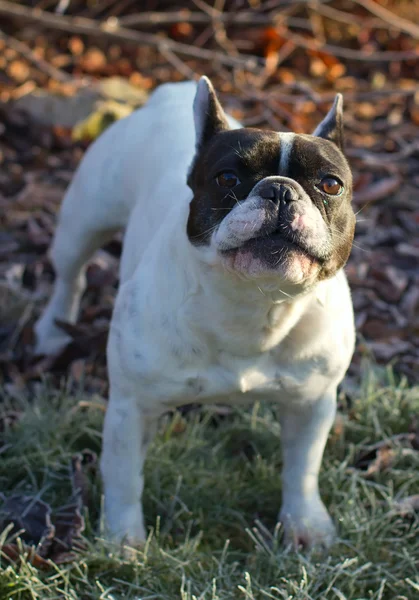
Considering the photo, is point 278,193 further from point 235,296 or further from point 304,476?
point 304,476

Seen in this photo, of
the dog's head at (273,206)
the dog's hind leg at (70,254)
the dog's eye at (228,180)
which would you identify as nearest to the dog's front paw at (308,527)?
the dog's head at (273,206)

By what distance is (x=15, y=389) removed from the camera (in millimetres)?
4234

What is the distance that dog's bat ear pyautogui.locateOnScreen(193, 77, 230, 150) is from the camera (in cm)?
298

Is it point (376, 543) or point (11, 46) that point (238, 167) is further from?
point (11, 46)

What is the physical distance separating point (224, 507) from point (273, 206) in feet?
5.11

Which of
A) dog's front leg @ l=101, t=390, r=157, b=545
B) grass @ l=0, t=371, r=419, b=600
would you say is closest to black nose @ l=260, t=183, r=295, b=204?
dog's front leg @ l=101, t=390, r=157, b=545

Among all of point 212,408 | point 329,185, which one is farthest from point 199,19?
point 329,185

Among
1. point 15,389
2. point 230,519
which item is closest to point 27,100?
point 15,389

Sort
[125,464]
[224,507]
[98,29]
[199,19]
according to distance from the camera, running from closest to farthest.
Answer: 1. [125,464]
2. [224,507]
3. [98,29]
4. [199,19]

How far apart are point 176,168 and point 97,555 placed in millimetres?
1631

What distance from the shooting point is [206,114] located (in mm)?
2998

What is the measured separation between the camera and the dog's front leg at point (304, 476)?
3.33 metres

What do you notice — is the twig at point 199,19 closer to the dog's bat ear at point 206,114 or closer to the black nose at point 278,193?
the dog's bat ear at point 206,114

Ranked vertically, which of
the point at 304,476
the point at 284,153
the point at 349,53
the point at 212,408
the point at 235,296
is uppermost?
the point at 284,153
